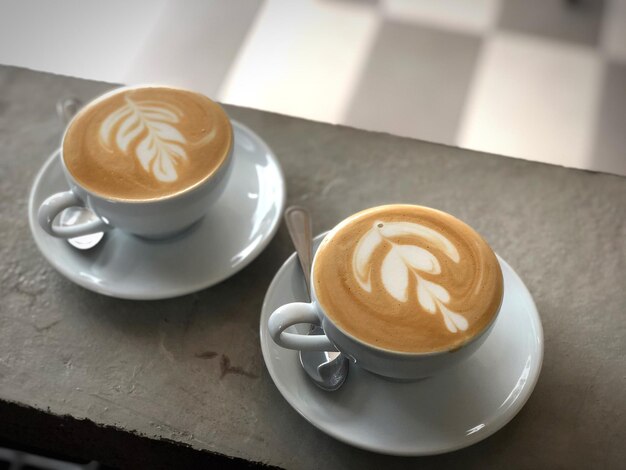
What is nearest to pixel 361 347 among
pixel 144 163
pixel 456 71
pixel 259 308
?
pixel 259 308

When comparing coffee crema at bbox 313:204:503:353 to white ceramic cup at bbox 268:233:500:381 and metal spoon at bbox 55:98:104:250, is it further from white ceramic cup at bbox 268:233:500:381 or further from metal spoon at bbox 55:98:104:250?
metal spoon at bbox 55:98:104:250

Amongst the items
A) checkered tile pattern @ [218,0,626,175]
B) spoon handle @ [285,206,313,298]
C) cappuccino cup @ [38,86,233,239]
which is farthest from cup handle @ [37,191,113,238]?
checkered tile pattern @ [218,0,626,175]

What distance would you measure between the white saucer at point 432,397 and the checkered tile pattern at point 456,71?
0.52m

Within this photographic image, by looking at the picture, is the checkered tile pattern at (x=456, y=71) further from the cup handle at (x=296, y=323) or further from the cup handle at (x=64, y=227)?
the cup handle at (x=296, y=323)

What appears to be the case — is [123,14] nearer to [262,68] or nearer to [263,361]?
[262,68]

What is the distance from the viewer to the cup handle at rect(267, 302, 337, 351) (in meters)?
0.53

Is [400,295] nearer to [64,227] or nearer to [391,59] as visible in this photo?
[64,227]

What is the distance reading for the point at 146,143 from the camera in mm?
662

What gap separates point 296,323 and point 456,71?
0.76m

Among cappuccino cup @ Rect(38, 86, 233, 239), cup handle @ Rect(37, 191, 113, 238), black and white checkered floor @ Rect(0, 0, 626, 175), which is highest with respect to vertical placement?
cappuccino cup @ Rect(38, 86, 233, 239)

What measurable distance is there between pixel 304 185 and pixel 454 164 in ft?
0.57

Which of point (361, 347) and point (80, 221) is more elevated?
point (361, 347)

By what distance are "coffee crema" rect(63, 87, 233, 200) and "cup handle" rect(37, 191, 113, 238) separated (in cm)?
3

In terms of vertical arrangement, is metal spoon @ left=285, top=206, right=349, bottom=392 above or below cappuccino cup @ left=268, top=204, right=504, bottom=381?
below
